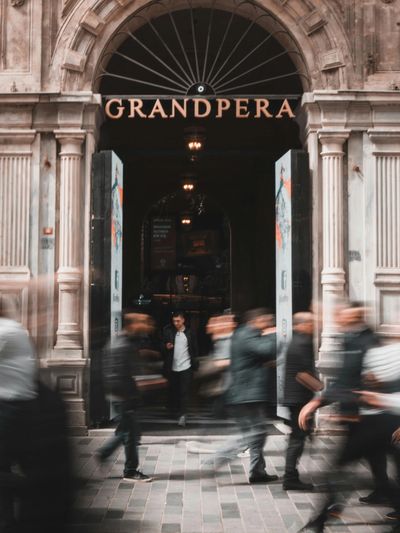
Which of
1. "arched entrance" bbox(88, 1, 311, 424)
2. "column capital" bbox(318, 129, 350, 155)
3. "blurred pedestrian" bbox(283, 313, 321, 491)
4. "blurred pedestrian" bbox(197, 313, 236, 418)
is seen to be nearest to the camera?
"blurred pedestrian" bbox(283, 313, 321, 491)

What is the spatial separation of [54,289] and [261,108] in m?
4.04

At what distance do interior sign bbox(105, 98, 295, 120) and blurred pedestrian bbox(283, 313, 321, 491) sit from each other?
4.60 m

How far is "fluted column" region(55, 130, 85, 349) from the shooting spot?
10688 mm

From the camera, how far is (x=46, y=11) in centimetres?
1096

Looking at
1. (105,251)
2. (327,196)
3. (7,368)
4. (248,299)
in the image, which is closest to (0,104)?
(105,251)

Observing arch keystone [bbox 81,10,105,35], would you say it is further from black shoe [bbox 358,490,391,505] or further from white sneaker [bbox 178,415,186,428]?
black shoe [bbox 358,490,391,505]

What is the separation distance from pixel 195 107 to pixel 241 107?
69 cm

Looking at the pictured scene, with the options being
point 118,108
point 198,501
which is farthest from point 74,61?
point 198,501

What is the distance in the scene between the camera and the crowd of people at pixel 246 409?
4434 mm

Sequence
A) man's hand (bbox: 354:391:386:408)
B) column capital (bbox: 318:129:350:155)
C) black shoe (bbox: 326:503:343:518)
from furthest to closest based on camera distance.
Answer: column capital (bbox: 318:129:350:155) → black shoe (bbox: 326:503:343:518) → man's hand (bbox: 354:391:386:408)

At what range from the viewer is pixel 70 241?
35.3ft

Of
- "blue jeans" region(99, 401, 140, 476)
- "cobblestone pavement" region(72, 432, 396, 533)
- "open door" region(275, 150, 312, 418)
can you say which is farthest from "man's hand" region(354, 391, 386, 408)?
"open door" region(275, 150, 312, 418)

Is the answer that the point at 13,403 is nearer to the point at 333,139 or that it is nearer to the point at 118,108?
the point at 118,108

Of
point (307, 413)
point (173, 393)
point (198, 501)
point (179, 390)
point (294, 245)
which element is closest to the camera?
point (307, 413)
